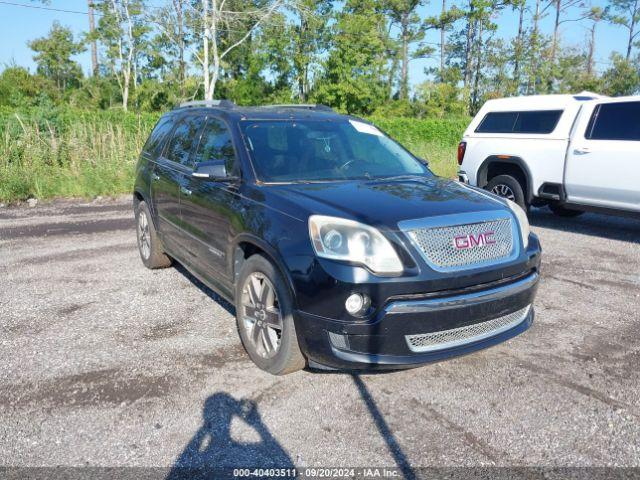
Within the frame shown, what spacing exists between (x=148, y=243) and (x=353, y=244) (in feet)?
12.0

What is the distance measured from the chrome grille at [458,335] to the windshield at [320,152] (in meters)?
1.47

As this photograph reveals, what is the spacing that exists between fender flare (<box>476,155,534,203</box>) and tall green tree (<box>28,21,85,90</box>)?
46392 mm

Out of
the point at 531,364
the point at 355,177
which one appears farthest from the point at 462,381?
the point at 355,177

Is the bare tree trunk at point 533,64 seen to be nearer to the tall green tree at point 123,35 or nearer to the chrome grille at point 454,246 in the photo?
the tall green tree at point 123,35

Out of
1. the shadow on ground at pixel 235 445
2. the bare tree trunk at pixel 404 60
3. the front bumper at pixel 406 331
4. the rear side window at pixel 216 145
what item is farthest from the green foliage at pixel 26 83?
the front bumper at pixel 406 331

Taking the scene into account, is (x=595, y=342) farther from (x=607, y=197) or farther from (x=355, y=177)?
(x=607, y=197)

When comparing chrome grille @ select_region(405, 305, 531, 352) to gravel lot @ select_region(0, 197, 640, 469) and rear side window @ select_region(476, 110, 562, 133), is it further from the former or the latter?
rear side window @ select_region(476, 110, 562, 133)

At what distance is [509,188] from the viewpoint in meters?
8.80

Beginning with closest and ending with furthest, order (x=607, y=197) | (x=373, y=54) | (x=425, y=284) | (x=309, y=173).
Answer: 1. (x=425, y=284)
2. (x=309, y=173)
3. (x=607, y=197)
4. (x=373, y=54)

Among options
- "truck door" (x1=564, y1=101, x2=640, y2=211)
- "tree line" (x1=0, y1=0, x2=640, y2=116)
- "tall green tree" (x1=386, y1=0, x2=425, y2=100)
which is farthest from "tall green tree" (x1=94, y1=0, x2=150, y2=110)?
"truck door" (x1=564, y1=101, x2=640, y2=211)

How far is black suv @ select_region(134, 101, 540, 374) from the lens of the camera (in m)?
3.00

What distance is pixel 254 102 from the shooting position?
131 ft

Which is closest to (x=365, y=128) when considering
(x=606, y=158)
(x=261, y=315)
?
(x=261, y=315)

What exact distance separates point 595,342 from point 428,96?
39704 millimetres
